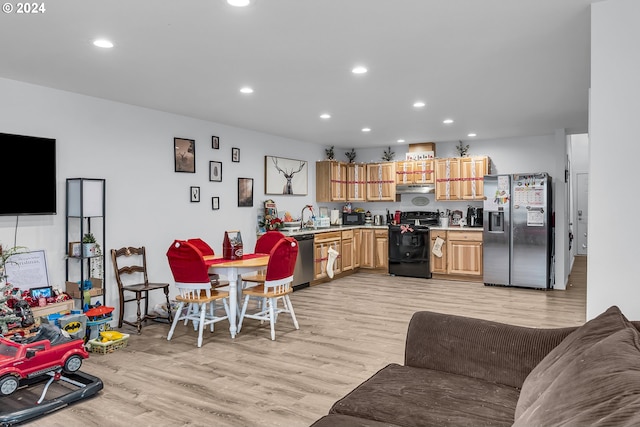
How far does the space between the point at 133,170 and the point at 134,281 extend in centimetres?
131

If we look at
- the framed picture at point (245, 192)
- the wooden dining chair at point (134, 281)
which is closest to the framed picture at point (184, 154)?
the framed picture at point (245, 192)

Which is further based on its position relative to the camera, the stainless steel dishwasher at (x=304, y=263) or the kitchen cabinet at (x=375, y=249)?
the kitchen cabinet at (x=375, y=249)

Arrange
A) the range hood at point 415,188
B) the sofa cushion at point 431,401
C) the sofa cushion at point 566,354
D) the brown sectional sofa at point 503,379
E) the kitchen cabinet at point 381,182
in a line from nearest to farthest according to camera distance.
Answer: the brown sectional sofa at point 503,379 → the sofa cushion at point 566,354 → the sofa cushion at point 431,401 → the range hood at point 415,188 → the kitchen cabinet at point 381,182

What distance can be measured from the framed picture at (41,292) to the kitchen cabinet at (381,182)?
6.25m

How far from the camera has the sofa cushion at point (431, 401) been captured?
1829 mm

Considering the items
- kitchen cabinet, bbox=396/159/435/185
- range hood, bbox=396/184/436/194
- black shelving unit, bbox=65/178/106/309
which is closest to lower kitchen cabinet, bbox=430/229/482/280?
range hood, bbox=396/184/436/194

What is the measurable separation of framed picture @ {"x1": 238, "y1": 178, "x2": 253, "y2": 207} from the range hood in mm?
Result: 3259

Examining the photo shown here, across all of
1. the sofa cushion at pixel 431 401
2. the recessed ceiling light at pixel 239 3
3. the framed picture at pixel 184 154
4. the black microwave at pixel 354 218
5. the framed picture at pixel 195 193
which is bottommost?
the sofa cushion at pixel 431 401

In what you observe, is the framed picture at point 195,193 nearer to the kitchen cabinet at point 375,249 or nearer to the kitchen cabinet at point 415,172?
the kitchen cabinet at point 375,249

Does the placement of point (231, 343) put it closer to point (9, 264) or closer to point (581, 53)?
point (9, 264)

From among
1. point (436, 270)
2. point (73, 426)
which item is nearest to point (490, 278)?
point (436, 270)

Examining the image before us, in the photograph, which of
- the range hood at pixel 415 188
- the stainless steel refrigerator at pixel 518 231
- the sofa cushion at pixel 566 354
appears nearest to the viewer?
the sofa cushion at pixel 566 354

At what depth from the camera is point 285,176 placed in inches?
307

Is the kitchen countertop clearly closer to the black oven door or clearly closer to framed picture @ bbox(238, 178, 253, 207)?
the black oven door
